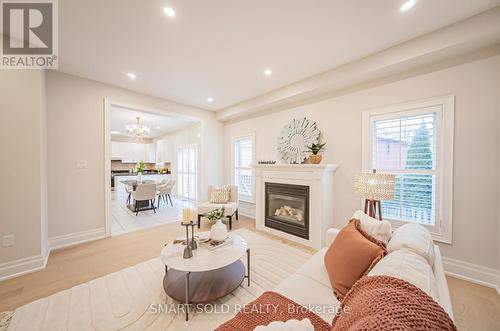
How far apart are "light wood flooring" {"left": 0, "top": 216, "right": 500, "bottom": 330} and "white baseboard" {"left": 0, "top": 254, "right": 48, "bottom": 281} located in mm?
89

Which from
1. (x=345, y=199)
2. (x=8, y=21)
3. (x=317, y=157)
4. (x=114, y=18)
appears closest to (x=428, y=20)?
(x=317, y=157)

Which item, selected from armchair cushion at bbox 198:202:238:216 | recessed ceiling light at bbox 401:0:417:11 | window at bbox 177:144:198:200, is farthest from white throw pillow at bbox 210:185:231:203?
recessed ceiling light at bbox 401:0:417:11

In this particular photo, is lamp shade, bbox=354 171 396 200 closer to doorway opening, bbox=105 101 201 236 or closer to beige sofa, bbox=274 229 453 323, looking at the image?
beige sofa, bbox=274 229 453 323

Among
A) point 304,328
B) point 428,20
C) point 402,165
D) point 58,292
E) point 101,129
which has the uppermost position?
point 428,20

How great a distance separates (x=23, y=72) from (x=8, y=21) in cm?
54

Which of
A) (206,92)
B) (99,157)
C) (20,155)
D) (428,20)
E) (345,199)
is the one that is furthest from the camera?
(206,92)

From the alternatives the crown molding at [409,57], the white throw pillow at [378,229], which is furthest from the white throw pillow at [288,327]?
the crown molding at [409,57]

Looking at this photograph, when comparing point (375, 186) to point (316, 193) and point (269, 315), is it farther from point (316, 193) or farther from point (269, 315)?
point (269, 315)

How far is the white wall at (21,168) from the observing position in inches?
84.9

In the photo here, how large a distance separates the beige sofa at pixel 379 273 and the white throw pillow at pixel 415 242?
0.16 feet

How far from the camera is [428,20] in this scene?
185 centimetres

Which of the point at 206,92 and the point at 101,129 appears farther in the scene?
the point at 206,92

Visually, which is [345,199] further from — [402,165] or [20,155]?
[20,155]

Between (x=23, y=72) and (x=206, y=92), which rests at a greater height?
(x=206, y=92)
